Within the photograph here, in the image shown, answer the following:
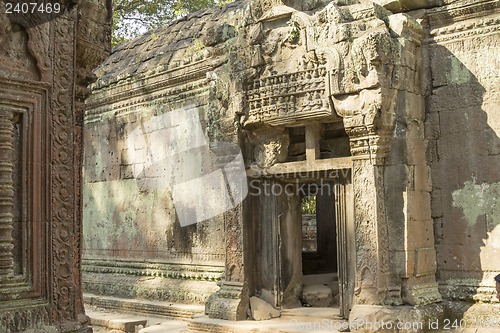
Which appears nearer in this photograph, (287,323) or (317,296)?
(287,323)

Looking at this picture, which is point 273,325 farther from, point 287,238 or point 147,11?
point 147,11

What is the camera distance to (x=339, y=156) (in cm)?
787

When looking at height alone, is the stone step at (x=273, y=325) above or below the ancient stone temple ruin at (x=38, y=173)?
below

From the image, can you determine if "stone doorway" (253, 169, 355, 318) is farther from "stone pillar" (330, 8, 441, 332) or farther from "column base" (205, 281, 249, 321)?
"stone pillar" (330, 8, 441, 332)

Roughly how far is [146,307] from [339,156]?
13.0ft

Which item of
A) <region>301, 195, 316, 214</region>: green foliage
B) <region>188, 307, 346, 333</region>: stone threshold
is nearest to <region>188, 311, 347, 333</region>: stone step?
<region>188, 307, 346, 333</region>: stone threshold

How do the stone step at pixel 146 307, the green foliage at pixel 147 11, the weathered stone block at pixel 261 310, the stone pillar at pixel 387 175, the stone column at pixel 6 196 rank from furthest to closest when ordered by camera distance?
the green foliage at pixel 147 11 < the stone step at pixel 146 307 < the weathered stone block at pixel 261 310 < the stone pillar at pixel 387 175 < the stone column at pixel 6 196

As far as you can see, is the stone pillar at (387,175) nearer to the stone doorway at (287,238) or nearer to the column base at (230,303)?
the stone doorway at (287,238)

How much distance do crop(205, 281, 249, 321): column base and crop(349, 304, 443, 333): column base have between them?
5.23ft

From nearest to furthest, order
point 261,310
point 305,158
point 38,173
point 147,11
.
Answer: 1. point 38,173
2. point 261,310
3. point 305,158
4. point 147,11

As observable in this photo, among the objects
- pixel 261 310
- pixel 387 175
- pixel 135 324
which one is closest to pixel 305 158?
pixel 387 175

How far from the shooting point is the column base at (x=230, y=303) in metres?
7.81

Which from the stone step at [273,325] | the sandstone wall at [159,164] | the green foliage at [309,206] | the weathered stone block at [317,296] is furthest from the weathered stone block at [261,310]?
the green foliage at [309,206]

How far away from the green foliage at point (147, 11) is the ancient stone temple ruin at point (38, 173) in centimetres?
1436
